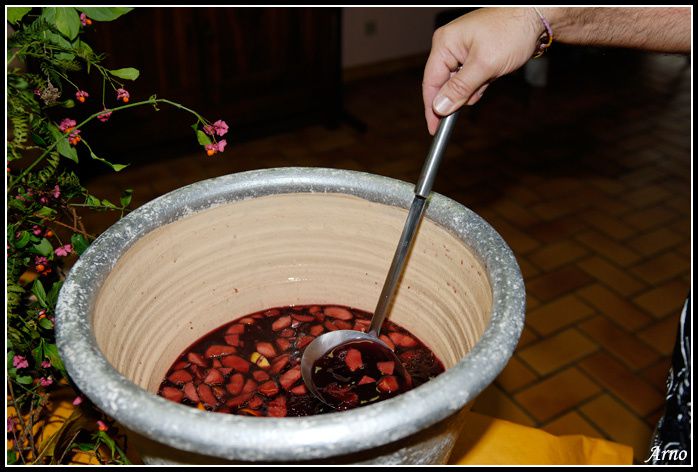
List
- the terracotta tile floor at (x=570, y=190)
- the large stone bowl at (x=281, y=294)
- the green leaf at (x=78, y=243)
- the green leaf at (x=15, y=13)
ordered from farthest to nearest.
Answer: the terracotta tile floor at (x=570, y=190), the green leaf at (x=78, y=243), the green leaf at (x=15, y=13), the large stone bowl at (x=281, y=294)

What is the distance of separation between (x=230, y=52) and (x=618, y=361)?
184cm

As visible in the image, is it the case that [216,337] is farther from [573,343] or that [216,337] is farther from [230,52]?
[230,52]

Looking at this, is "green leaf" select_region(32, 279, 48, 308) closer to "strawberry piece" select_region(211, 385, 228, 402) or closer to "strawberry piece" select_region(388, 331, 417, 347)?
"strawberry piece" select_region(211, 385, 228, 402)

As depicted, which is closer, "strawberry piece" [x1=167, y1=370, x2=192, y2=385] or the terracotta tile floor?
"strawberry piece" [x1=167, y1=370, x2=192, y2=385]

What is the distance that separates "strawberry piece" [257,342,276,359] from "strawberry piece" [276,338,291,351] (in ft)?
0.04

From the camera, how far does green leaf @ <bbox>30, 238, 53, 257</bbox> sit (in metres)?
0.83

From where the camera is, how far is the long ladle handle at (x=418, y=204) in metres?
0.75

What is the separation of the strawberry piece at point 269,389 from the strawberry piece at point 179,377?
3.9 inches

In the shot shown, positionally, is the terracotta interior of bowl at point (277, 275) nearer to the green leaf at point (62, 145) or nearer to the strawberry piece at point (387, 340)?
the strawberry piece at point (387, 340)

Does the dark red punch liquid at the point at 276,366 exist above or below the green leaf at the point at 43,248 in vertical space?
below

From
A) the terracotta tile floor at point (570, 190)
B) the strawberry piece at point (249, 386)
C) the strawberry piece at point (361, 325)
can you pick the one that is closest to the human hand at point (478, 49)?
the strawberry piece at point (361, 325)

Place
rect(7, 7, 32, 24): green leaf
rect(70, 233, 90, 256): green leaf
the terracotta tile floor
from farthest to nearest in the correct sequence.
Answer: the terracotta tile floor
rect(70, 233, 90, 256): green leaf
rect(7, 7, 32, 24): green leaf

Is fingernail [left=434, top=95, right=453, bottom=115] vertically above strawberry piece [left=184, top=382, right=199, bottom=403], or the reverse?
fingernail [left=434, top=95, right=453, bottom=115]

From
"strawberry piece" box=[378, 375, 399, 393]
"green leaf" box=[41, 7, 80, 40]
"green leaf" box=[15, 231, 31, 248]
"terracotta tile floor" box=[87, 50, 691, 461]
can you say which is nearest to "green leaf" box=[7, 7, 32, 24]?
"green leaf" box=[41, 7, 80, 40]
